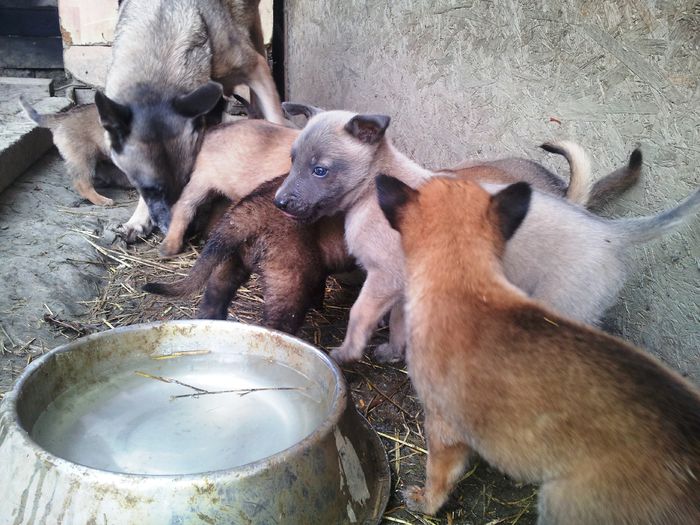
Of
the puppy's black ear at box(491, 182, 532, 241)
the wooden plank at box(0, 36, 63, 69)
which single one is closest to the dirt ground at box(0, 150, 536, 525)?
the puppy's black ear at box(491, 182, 532, 241)

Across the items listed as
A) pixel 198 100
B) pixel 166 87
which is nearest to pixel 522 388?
pixel 198 100

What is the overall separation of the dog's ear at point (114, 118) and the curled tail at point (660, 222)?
136 inches

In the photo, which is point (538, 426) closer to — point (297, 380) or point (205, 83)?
point (297, 380)

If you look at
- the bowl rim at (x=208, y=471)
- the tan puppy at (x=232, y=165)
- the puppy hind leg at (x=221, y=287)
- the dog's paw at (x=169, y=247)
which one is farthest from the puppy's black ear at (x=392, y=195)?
the dog's paw at (x=169, y=247)

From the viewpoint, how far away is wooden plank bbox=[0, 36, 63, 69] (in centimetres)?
959

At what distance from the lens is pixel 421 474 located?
2.89m

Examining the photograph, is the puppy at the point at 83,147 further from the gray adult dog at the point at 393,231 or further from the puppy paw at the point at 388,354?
the puppy paw at the point at 388,354

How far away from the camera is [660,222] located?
288cm

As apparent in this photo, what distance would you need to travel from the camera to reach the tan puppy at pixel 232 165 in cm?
438

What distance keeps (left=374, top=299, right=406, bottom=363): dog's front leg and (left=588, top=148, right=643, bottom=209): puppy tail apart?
1146 mm

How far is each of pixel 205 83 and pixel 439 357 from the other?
3695 millimetres

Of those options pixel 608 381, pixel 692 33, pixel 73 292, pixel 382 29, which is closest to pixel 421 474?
pixel 608 381

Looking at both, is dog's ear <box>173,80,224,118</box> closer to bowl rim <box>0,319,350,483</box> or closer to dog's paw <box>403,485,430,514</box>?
bowl rim <box>0,319,350,483</box>

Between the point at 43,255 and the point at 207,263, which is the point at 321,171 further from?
the point at 43,255
